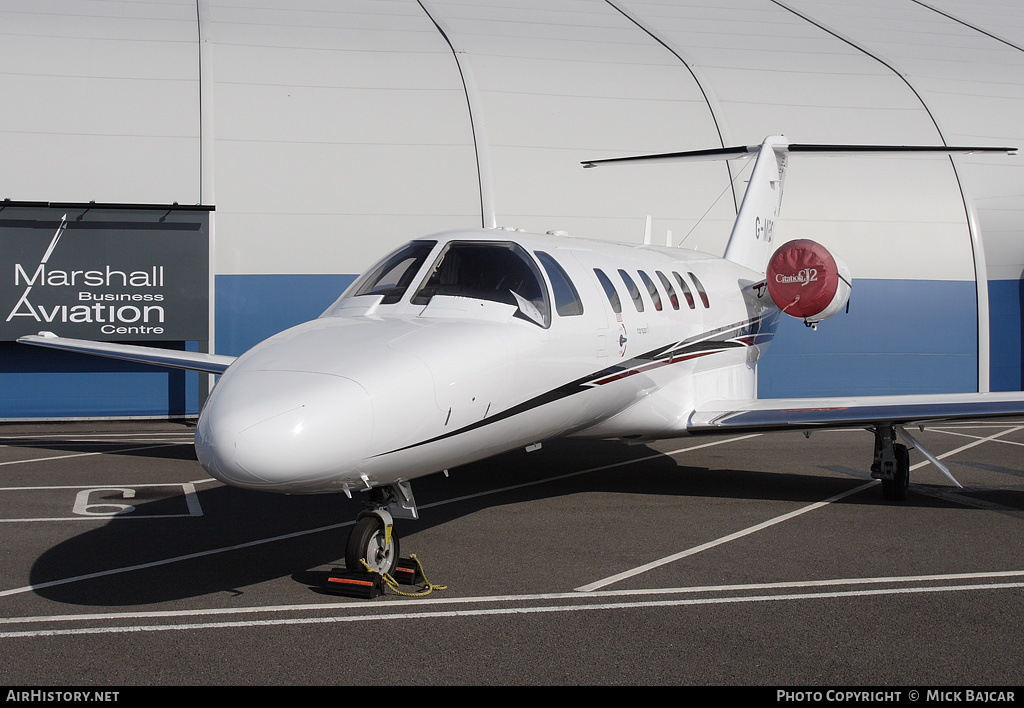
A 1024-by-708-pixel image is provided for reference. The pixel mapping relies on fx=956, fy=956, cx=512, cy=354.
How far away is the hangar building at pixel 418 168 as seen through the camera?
16.9 meters

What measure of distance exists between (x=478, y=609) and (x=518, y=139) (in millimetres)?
14298

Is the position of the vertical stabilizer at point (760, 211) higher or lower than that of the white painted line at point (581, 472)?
higher

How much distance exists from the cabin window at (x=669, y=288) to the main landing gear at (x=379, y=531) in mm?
4688

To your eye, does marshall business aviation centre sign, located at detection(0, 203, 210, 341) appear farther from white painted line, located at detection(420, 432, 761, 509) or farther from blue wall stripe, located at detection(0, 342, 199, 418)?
white painted line, located at detection(420, 432, 761, 509)

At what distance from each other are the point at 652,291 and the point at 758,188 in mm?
5938

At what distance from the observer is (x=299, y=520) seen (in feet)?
28.3

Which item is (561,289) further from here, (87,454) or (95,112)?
(95,112)

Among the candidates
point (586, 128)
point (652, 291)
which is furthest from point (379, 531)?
point (586, 128)

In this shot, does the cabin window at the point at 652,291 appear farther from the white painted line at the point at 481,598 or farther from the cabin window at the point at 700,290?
the white painted line at the point at 481,598

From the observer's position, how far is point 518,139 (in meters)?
18.9

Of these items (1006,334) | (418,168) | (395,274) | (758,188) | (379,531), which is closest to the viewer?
(379,531)

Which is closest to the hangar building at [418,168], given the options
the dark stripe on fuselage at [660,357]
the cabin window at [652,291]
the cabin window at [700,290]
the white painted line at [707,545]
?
the dark stripe on fuselage at [660,357]
